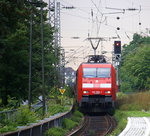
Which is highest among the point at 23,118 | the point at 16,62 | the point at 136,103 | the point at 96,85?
the point at 16,62

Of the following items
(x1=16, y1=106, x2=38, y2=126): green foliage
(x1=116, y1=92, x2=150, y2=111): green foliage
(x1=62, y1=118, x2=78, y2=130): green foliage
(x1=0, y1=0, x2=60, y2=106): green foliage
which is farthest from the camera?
(x1=116, y1=92, x2=150, y2=111): green foliage

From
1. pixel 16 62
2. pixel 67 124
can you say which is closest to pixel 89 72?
pixel 16 62

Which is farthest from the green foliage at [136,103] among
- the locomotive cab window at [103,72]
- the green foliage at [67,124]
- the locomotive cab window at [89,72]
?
the green foliage at [67,124]

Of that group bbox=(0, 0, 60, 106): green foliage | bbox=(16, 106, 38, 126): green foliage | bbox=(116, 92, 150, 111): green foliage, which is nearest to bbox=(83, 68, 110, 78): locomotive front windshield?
bbox=(0, 0, 60, 106): green foliage

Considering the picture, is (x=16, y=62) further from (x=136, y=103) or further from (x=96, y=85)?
(x=136, y=103)

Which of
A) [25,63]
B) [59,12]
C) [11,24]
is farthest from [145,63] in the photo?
[11,24]

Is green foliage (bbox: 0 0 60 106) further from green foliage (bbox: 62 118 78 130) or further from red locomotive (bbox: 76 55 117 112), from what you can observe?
green foliage (bbox: 62 118 78 130)

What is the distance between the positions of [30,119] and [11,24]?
168 inches

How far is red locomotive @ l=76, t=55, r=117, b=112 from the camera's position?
1533 inches

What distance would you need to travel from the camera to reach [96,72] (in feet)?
130

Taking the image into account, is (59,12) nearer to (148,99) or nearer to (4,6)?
(148,99)

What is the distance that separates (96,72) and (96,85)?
116cm

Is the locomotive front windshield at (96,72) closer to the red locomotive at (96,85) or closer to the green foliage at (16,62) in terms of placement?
the red locomotive at (96,85)

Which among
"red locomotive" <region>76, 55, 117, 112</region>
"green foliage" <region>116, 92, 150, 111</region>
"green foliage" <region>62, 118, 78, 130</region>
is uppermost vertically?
"red locomotive" <region>76, 55, 117, 112</region>
